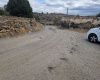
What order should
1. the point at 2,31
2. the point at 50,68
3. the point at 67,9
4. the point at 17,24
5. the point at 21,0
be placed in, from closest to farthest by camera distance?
the point at 50,68, the point at 2,31, the point at 17,24, the point at 21,0, the point at 67,9

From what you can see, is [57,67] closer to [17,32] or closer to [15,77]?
[15,77]

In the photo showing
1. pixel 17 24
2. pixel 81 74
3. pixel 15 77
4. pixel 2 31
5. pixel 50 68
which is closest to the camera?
pixel 15 77

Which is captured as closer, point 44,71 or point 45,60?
point 44,71

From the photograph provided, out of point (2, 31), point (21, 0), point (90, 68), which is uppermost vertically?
point (21, 0)

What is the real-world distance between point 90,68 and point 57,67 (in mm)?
1341

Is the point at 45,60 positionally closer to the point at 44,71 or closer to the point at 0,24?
the point at 44,71

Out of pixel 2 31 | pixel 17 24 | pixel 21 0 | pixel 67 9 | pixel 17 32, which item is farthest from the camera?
pixel 67 9

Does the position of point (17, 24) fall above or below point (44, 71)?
above

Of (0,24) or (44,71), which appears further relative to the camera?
(0,24)

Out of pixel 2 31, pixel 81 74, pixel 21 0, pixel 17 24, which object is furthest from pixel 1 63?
pixel 21 0

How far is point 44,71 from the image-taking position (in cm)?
430

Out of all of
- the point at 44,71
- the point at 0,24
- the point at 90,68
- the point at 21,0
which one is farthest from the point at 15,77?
the point at 21,0

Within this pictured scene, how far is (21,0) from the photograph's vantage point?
69.6ft

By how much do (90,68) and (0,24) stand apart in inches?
368
